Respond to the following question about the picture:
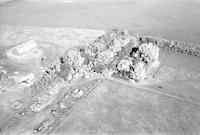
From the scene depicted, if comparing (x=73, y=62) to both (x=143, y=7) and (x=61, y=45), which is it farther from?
(x=143, y=7)

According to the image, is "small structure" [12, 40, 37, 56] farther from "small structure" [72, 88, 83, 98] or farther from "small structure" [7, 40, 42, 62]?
"small structure" [72, 88, 83, 98]

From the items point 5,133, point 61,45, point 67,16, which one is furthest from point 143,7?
point 5,133

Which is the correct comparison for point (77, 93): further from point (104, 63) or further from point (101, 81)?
point (104, 63)

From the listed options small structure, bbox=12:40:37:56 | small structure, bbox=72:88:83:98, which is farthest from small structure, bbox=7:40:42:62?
small structure, bbox=72:88:83:98

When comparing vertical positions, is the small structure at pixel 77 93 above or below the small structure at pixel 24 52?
below

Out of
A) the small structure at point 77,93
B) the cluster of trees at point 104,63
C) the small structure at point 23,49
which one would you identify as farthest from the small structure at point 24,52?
the small structure at point 77,93

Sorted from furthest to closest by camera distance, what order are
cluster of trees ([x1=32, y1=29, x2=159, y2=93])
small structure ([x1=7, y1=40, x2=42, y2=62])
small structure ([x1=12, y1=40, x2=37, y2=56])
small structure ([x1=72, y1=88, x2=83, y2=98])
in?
small structure ([x1=12, y1=40, x2=37, y2=56]) < small structure ([x1=7, y1=40, x2=42, y2=62]) < cluster of trees ([x1=32, y1=29, x2=159, y2=93]) < small structure ([x1=72, y1=88, x2=83, y2=98])

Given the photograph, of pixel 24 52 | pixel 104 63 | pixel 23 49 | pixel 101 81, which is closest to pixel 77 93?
pixel 101 81

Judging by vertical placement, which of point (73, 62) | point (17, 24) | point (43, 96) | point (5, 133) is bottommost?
point (5, 133)

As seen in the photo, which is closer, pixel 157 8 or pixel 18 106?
pixel 18 106

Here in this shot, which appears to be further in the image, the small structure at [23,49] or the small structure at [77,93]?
the small structure at [23,49]

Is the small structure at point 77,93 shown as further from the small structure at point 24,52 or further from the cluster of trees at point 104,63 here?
the small structure at point 24,52
